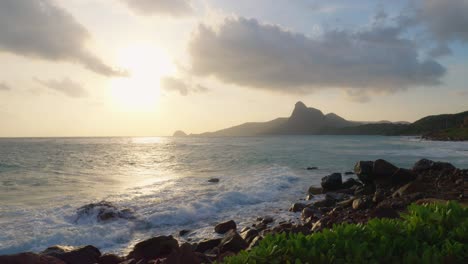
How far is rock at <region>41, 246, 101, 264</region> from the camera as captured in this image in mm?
9609

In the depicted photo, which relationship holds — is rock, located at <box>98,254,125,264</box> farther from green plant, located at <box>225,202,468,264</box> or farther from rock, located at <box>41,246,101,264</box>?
green plant, located at <box>225,202,468,264</box>

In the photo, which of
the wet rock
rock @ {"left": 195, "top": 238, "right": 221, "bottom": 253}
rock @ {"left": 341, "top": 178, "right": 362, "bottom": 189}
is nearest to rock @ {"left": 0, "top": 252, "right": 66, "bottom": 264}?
rock @ {"left": 195, "top": 238, "right": 221, "bottom": 253}

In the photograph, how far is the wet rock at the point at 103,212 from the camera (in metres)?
15.5

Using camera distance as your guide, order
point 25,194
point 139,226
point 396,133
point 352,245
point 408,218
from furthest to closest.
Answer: point 396,133
point 25,194
point 139,226
point 408,218
point 352,245

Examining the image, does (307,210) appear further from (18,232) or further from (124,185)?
(124,185)

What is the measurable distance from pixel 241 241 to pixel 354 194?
40.1ft

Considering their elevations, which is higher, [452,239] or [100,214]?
[452,239]

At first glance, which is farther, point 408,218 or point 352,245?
point 408,218

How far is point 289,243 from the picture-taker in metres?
4.20

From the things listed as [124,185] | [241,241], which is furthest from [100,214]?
[124,185]

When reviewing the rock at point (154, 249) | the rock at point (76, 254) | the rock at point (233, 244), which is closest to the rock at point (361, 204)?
the rock at point (233, 244)

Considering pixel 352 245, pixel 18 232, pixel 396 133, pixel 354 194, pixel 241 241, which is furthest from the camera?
pixel 396 133

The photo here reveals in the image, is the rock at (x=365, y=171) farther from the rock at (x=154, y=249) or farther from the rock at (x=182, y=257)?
the rock at (x=182, y=257)

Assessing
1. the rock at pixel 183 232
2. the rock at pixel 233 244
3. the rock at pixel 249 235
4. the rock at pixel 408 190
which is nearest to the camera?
the rock at pixel 233 244
